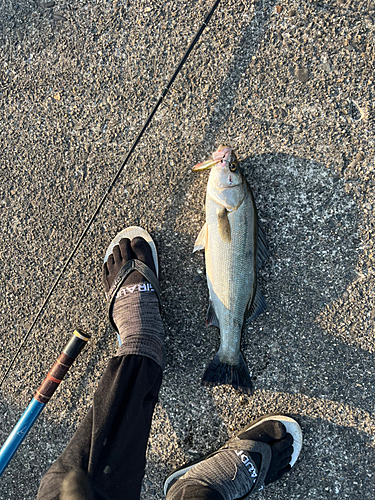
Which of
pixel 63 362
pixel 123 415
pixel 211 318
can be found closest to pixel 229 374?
pixel 211 318

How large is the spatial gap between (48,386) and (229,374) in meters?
1.30

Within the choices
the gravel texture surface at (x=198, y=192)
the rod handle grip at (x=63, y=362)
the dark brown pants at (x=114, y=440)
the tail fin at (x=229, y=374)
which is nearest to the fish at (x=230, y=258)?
the tail fin at (x=229, y=374)

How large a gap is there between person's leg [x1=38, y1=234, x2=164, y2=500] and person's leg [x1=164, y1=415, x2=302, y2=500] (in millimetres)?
582

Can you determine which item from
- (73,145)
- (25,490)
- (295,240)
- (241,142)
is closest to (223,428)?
(295,240)

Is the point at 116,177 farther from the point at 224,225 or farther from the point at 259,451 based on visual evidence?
the point at 259,451

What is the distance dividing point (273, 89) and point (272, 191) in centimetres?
74

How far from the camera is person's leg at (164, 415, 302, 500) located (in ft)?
7.57

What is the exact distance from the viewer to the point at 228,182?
212 centimetres

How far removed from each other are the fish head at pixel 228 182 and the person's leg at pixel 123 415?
0.75m

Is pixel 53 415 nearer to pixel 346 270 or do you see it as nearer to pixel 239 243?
pixel 239 243

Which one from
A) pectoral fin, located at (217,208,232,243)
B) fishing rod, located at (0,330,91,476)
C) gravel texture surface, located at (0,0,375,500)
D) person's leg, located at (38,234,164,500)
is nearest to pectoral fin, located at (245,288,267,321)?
gravel texture surface, located at (0,0,375,500)

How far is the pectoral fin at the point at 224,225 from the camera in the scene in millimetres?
2128

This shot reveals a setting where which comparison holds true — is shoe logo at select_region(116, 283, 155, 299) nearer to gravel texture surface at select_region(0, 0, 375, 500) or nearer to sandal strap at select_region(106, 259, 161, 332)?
sandal strap at select_region(106, 259, 161, 332)

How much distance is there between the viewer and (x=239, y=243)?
2148mm
